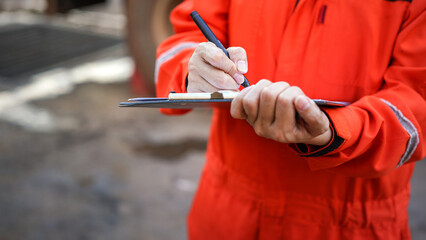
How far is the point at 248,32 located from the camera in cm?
104

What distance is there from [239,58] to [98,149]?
2.38 metres

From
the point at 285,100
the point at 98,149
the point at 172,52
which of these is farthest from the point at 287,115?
the point at 98,149

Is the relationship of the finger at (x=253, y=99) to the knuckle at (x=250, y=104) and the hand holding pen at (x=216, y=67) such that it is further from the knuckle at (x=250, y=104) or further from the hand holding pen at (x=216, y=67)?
the hand holding pen at (x=216, y=67)

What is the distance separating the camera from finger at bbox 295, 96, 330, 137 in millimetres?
684

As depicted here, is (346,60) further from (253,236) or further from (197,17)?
(253,236)

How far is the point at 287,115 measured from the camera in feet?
2.31

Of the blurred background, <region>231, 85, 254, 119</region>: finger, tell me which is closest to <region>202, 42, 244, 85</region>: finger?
<region>231, 85, 254, 119</region>: finger

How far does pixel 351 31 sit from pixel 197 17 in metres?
0.39

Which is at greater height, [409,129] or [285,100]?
[285,100]

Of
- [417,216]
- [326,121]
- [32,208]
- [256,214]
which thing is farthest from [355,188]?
[32,208]

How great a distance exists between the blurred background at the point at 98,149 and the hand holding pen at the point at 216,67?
1575mm

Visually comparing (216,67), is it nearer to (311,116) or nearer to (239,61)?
(239,61)

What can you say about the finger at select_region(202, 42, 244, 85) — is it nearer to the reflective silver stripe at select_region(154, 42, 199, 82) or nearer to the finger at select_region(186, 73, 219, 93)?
the finger at select_region(186, 73, 219, 93)

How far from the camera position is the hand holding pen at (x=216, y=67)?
86 cm
